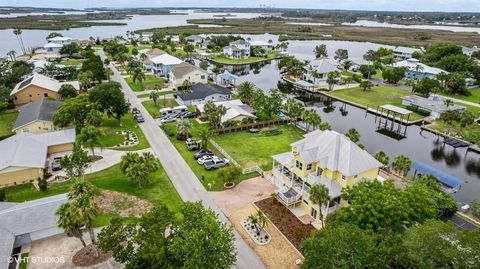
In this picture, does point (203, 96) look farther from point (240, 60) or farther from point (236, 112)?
point (240, 60)

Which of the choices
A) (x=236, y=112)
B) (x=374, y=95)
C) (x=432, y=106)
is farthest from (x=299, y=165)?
(x=374, y=95)

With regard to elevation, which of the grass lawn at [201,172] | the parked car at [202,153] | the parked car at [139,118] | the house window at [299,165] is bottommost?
the grass lawn at [201,172]

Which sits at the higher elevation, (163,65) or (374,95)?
(163,65)

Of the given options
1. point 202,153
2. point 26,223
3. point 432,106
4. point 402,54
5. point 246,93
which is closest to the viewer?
point 26,223

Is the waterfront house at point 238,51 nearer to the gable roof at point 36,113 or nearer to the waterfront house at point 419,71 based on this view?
the waterfront house at point 419,71

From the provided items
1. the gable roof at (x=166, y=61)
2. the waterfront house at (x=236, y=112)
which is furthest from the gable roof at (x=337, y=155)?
the gable roof at (x=166, y=61)

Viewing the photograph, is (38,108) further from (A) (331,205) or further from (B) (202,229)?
(A) (331,205)

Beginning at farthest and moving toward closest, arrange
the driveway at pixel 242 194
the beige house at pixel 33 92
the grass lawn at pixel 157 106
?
the beige house at pixel 33 92 → the grass lawn at pixel 157 106 → the driveway at pixel 242 194

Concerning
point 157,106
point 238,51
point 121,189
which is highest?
point 238,51
